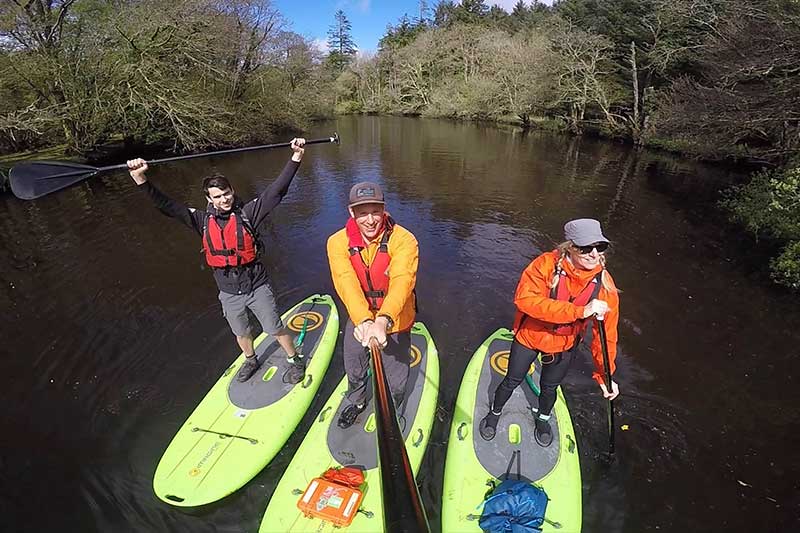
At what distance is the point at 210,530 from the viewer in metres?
3.57

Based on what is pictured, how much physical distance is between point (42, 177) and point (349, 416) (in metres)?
4.08

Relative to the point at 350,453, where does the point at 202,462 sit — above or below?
below

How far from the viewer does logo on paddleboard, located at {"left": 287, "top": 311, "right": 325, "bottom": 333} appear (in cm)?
596

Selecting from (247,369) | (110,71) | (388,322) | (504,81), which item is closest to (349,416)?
(247,369)

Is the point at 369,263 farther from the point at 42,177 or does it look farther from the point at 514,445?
the point at 42,177

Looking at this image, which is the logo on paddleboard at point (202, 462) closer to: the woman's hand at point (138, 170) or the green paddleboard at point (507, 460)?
the green paddleboard at point (507, 460)

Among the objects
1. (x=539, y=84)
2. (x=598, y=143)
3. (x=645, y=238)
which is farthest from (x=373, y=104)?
(x=645, y=238)

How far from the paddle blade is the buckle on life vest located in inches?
154

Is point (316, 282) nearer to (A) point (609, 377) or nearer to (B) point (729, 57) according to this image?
(A) point (609, 377)

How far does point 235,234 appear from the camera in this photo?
387 centimetres

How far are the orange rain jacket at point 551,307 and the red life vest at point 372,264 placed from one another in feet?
3.55

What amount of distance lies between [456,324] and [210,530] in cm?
451

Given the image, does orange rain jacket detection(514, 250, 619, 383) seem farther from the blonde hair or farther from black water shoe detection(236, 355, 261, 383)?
black water shoe detection(236, 355, 261, 383)

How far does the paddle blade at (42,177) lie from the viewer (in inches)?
157
